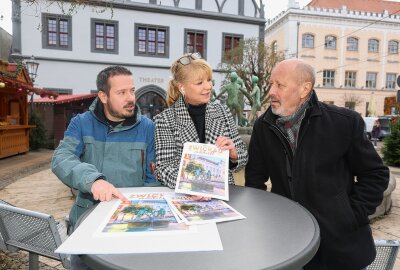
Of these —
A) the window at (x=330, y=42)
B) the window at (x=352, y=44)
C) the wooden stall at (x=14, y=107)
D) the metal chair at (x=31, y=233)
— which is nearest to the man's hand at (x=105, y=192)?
the metal chair at (x=31, y=233)

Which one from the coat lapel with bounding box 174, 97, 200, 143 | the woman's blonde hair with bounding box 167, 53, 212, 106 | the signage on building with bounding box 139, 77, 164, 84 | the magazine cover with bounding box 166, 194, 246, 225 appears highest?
the signage on building with bounding box 139, 77, 164, 84

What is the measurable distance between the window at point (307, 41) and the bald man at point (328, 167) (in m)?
36.2

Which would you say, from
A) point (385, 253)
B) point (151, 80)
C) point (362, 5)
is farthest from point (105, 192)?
point (362, 5)

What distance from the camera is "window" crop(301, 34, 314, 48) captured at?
116ft

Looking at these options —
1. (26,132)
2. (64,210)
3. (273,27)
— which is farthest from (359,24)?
(64,210)

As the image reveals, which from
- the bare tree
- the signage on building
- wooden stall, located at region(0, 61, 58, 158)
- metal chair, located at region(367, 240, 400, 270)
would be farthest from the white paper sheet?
the signage on building

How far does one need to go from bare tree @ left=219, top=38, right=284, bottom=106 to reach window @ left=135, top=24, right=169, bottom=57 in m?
4.70

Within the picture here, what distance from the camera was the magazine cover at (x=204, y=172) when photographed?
1583 millimetres

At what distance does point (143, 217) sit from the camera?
1.30m

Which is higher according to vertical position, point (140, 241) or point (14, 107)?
point (14, 107)

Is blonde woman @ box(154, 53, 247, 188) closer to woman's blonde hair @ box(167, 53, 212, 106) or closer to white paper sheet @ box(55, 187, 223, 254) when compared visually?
woman's blonde hair @ box(167, 53, 212, 106)

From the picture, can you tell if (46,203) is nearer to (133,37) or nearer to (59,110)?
(59,110)

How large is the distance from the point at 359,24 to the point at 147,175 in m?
40.4

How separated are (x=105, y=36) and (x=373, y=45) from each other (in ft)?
99.4
